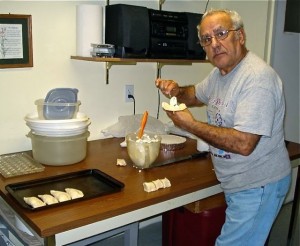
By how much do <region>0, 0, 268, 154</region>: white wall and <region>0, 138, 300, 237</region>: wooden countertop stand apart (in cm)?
27

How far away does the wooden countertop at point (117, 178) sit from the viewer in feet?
3.80

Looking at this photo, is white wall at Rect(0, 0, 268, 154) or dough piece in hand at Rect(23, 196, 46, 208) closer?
dough piece in hand at Rect(23, 196, 46, 208)

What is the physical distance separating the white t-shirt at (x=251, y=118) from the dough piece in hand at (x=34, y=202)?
2.46 ft

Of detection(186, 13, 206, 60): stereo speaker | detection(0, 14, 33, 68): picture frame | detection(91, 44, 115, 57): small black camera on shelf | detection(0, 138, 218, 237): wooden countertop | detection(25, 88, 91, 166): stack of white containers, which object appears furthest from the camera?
detection(186, 13, 206, 60): stereo speaker

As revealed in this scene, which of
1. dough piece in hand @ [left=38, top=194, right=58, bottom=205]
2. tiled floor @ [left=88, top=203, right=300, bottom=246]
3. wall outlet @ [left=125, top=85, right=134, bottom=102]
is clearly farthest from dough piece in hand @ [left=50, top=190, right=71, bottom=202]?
tiled floor @ [left=88, top=203, right=300, bottom=246]

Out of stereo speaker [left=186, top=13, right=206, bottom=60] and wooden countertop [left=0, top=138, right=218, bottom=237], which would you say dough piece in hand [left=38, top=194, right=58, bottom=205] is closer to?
wooden countertop [left=0, top=138, right=218, bottom=237]

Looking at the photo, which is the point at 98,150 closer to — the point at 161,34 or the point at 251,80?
the point at 161,34

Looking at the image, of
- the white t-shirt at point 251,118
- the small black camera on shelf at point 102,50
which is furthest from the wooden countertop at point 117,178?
the small black camera on shelf at point 102,50

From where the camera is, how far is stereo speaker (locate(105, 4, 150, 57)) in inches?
72.9

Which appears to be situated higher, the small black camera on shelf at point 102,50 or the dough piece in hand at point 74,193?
the small black camera on shelf at point 102,50

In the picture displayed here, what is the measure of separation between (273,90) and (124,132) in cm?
102

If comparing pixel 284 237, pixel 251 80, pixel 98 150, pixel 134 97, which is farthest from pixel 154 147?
pixel 284 237

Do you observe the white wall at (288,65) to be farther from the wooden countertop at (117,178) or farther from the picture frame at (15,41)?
the picture frame at (15,41)

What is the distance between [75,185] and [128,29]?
88cm
